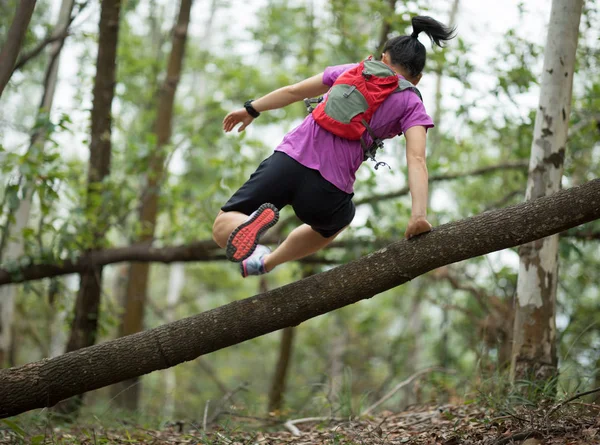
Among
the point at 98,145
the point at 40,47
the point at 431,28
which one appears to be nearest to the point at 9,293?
the point at 98,145

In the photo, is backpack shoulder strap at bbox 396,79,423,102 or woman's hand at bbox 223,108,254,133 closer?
backpack shoulder strap at bbox 396,79,423,102

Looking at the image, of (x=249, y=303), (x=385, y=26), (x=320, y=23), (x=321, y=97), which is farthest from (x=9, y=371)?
(x=320, y=23)

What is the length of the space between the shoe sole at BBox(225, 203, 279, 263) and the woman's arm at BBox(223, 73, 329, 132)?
31.5 inches

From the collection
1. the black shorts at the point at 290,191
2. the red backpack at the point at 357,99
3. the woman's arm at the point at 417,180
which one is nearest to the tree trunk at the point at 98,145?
the black shorts at the point at 290,191

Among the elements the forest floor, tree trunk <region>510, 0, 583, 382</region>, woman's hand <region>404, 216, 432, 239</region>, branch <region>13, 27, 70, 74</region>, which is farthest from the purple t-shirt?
branch <region>13, 27, 70, 74</region>

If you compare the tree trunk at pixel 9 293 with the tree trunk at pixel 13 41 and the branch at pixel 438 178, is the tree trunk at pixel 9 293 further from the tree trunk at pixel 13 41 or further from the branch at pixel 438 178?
the branch at pixel 438 178

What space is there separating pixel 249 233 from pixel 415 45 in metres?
1.44

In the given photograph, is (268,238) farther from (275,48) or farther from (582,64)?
(275,48)

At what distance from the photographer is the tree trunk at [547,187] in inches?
171

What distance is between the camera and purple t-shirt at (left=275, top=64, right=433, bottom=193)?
3.46 meters

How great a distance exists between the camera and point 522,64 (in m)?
6.94

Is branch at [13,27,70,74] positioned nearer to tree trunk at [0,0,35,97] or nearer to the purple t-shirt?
tree trunk at [0,0,35,97]

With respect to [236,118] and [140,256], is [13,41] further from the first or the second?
[140,256]

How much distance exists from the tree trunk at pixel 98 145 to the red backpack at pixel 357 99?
3.78 m
